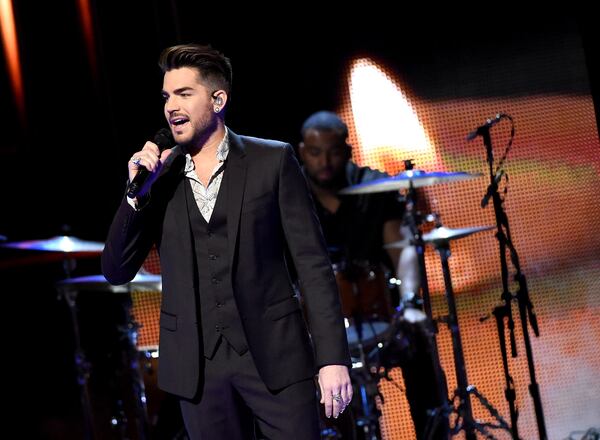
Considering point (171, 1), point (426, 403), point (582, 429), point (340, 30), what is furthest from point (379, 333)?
point (171, 1)

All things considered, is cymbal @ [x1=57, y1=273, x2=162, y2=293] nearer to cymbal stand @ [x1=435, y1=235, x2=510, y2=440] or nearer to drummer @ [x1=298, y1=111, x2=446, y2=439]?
drummer @ [x1=298, y1=111, x2=446, y2=439]

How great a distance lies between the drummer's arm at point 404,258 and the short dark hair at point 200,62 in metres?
2.39

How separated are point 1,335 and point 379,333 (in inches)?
90.0

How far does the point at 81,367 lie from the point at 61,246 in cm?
75

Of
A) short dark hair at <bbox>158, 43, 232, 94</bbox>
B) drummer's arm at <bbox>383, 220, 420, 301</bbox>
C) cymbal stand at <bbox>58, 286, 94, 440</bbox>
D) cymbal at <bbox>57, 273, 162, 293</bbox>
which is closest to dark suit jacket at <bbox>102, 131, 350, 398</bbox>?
short dark hair at <bbox>158, 43, 232, 94</bbox>

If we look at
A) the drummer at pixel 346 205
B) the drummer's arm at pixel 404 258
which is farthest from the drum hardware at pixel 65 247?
the drummer's arm at pixel 404 258

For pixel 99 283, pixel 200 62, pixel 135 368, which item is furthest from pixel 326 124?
pixel 200 62

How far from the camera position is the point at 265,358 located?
223 cm

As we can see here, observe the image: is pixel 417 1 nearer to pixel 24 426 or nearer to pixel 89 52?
pixel 89 52

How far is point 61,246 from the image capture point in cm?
470

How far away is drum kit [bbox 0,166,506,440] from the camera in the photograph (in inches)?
180

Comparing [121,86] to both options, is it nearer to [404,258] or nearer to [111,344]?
[111,344]

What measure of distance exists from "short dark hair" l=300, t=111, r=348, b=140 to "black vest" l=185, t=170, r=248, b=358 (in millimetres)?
2731

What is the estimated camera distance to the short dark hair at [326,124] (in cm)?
504
